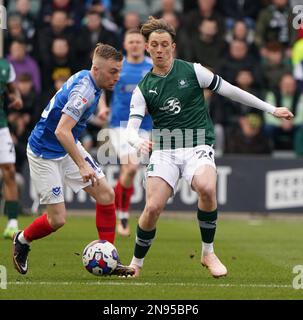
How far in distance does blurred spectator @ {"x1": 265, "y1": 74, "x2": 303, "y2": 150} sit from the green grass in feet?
10.9

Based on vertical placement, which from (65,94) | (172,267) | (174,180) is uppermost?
(65,94)

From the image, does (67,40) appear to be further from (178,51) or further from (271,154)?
(271,154)

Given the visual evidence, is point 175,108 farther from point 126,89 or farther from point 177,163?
point 126,89

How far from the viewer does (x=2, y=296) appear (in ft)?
26.2

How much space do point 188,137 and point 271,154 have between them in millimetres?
9173

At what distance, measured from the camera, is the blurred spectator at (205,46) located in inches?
758

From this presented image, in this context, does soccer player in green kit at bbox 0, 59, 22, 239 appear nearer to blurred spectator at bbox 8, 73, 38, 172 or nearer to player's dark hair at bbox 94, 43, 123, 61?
player's dark hair at bbox 94, 43, 123, 61

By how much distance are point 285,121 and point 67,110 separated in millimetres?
10275

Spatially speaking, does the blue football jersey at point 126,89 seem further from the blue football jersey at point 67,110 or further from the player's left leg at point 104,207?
the blue football jersey at point 67,110

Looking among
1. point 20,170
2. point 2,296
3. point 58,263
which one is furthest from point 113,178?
point 2,296

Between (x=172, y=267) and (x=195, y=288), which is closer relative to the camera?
(x=195, y=288)

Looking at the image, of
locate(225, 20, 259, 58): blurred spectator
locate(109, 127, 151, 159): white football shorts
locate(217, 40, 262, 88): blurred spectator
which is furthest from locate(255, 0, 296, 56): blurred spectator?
locate(109, 127, 151, 159): white football shorts

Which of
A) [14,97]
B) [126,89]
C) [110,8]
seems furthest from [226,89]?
[110,8]

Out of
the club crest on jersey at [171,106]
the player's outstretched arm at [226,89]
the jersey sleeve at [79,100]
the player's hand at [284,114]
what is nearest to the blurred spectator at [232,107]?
the player's outstretched arm at [226,89]
